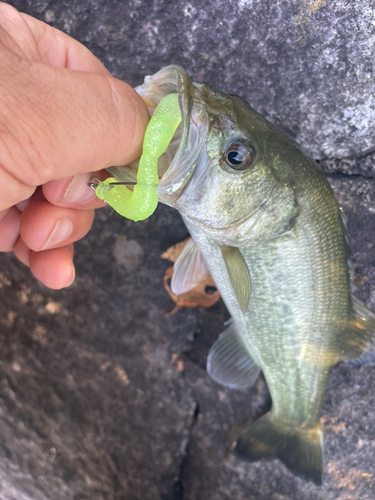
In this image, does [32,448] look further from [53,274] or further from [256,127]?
[256,127]

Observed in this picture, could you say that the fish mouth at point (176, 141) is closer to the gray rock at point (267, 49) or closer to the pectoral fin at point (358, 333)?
the gray rock at point (267, 49)

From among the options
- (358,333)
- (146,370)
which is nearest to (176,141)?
(358,333)

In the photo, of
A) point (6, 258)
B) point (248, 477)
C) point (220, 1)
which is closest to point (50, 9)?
point (220, 1)

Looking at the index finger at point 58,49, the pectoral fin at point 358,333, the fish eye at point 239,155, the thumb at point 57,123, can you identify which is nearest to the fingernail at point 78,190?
the thumb at point 57,123

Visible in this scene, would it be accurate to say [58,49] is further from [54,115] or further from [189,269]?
[189,269]

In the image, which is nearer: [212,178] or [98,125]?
[98,125]

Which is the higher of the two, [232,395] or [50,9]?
[50,9]
